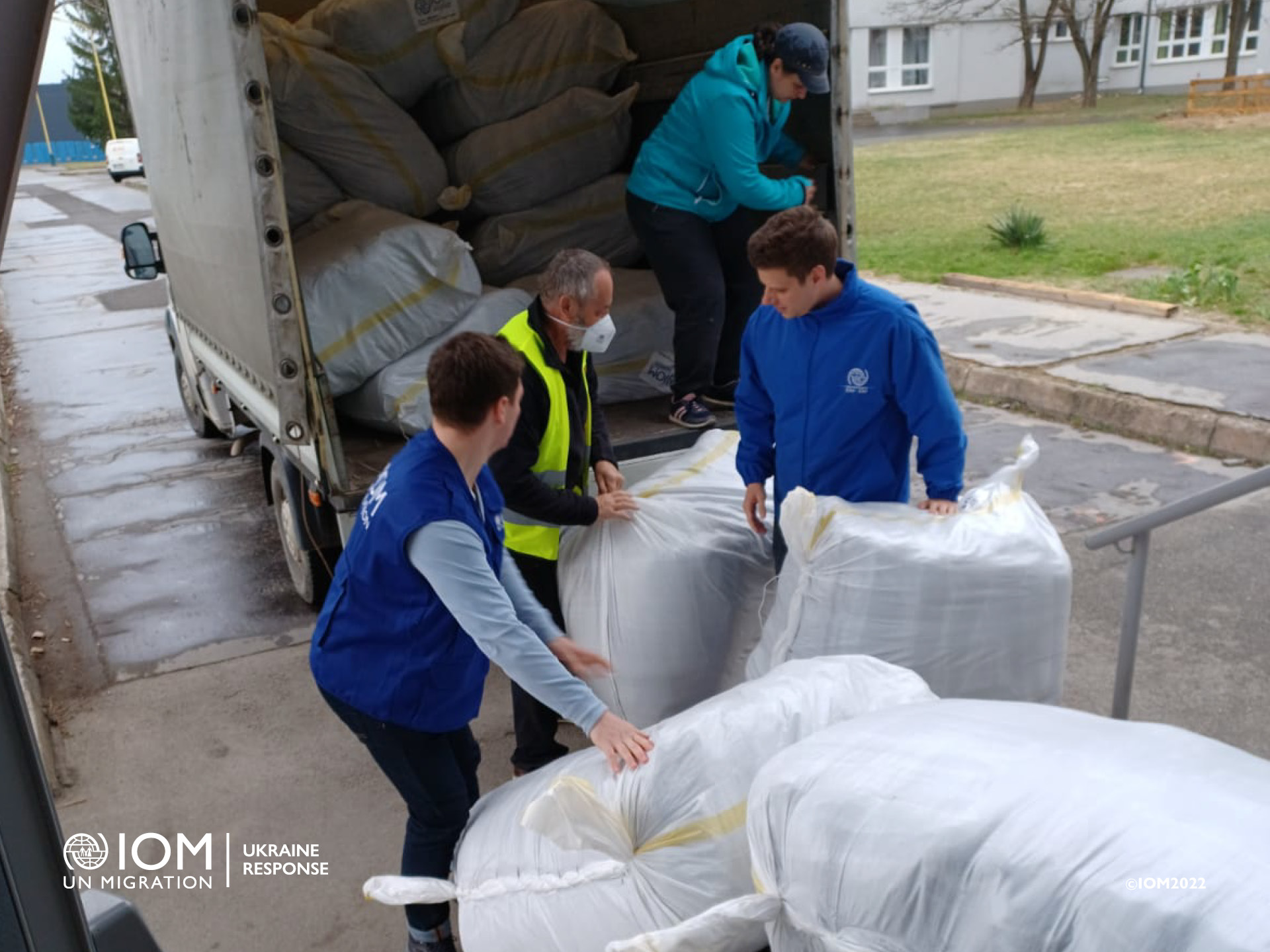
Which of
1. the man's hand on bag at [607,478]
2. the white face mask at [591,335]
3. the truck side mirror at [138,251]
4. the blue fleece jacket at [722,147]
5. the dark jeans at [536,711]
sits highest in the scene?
the blue fleece jacket at [722,147]

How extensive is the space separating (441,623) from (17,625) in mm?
3420

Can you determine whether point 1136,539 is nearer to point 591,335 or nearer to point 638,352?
point 591,335

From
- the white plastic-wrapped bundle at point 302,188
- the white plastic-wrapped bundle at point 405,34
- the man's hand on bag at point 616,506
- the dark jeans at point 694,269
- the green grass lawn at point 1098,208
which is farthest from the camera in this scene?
the green grass lawn at point 1098,208

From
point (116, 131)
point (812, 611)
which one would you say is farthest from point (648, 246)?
point (116, 131)

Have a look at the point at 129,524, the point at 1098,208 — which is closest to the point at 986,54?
the point at 1098,208

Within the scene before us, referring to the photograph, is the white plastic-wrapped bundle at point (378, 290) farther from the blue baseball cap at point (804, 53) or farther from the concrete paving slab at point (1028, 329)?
the concrete paving slab at point (1028, 329)

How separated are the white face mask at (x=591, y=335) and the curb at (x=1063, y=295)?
6598 mm

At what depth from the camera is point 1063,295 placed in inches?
359

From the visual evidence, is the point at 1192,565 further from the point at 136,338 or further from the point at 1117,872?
the point at 136,338

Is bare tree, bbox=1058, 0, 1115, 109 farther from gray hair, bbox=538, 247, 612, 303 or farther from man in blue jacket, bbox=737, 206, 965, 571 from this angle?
gray hair, bbox=538, 247, 612, 303

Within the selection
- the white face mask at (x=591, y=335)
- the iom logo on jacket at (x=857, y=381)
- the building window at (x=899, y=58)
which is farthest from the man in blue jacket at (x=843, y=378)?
the building window at (x=899, y=58)

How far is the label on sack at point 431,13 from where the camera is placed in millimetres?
5062

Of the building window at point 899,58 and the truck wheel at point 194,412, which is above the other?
the building window at point 899,58

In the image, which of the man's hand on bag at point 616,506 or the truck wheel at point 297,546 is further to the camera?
the truck wheel at point 297,546
